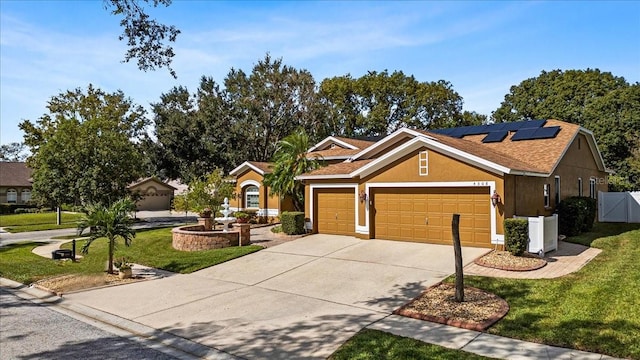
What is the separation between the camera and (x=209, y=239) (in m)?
17.0

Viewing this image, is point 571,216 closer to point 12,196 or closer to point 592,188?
point 592,188

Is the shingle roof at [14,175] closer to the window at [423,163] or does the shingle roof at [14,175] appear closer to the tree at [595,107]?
the window at [423,163]

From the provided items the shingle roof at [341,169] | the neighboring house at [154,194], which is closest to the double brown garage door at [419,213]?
the shingle roof at [341,169]

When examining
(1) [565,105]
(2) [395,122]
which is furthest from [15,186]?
(1) [565,105]

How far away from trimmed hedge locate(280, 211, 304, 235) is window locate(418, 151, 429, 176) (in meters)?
6.21

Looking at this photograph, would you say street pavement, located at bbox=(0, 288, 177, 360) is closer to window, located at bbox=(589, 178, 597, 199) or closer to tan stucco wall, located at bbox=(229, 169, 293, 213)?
tan stucco wall, located at bbox=(229, 169, 293, 213)

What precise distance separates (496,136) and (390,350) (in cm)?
1707

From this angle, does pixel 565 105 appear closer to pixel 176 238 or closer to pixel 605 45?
pixel 605 45

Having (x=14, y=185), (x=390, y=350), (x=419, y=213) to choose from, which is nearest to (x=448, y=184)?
(x=419, y=213)

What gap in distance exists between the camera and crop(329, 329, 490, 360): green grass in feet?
21.3

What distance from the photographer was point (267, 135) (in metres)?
39.3

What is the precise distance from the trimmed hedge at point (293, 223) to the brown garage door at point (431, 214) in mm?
3754

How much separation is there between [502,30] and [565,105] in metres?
32.0

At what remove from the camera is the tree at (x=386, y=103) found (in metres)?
45.0
